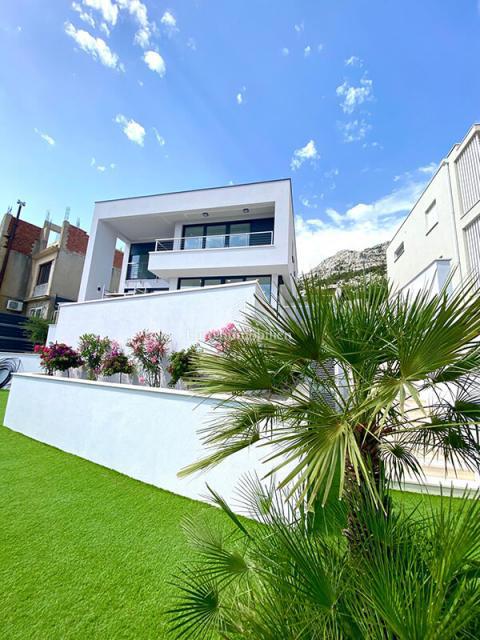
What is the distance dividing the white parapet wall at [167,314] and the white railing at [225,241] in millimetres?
5603

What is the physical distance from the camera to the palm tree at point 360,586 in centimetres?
102

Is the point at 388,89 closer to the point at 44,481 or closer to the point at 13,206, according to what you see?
the point at 44,481

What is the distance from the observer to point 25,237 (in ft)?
78.6

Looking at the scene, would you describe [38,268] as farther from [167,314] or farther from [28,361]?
[167,314]

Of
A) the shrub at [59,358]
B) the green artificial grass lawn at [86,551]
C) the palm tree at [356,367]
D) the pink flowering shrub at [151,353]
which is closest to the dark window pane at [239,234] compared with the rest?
the pink flowering shrub at [151,353]

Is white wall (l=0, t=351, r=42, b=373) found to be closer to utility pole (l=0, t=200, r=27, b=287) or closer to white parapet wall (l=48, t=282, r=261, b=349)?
white parapet wall (l=48, t=282, r=261, b=349)

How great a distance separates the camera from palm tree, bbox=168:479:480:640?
1016 mm

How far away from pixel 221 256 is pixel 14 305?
2029cm

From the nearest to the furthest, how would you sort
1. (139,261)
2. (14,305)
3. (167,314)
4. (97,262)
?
(167,314) < (97,262) < (139,261) < (14,305)

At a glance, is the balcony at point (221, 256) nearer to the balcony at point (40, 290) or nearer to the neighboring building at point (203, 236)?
the neighboring building at point (203, 236)

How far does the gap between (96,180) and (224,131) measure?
19.0ft

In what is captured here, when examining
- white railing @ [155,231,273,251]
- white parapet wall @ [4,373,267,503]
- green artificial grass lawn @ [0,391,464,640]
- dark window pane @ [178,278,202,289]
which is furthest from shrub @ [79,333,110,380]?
white railing @ [155,231,273,251]

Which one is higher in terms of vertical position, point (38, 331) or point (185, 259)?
point (185, 259)

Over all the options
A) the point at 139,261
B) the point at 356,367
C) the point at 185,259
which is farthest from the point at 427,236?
the point at 139,261
